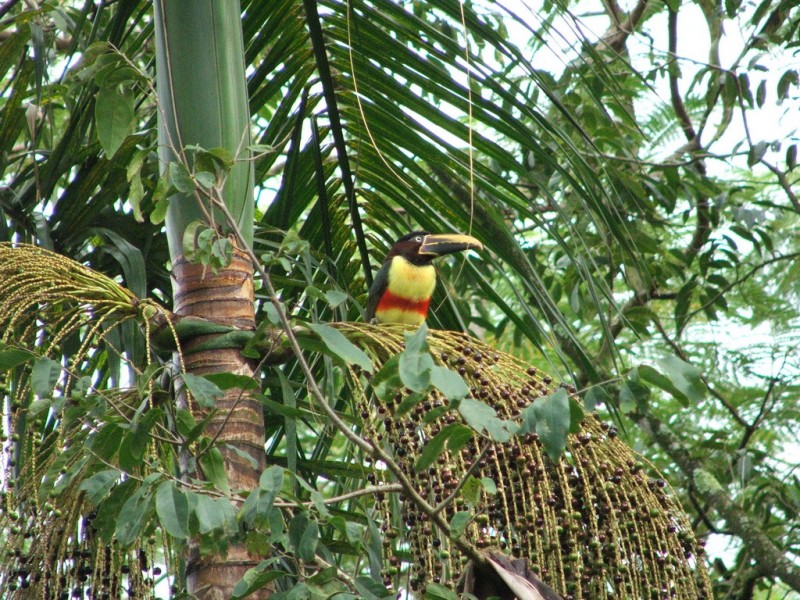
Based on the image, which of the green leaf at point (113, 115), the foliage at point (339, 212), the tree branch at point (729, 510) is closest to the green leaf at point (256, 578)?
the foliage at point (339, 212)

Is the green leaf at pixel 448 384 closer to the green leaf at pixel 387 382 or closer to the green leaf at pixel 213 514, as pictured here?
the green leaf at pixel 387 382

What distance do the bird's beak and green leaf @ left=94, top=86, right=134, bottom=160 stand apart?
96 cm

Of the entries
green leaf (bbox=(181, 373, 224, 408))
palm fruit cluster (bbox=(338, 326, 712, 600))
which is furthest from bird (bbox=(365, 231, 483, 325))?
green leaf (bbox=(181, 373, 224, 408))

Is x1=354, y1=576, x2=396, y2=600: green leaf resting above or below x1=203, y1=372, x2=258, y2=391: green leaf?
below

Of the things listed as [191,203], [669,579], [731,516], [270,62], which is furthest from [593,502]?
[731,516]

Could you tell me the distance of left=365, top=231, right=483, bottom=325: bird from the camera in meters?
3.30

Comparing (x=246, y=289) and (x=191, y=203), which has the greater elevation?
(x=191, y=203)

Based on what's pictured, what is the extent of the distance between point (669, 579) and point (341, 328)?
77 cm

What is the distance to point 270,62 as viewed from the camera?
2.68 metres

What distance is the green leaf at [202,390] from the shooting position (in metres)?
1.75

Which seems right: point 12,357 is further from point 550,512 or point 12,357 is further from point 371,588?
point 550,512

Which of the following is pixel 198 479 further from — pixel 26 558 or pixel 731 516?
pixel 731 516

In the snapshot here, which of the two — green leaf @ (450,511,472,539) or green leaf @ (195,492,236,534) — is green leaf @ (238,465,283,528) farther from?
green leaf @ (450,511,472,539)

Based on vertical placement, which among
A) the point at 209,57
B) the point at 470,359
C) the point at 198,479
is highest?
the point at 209,57
